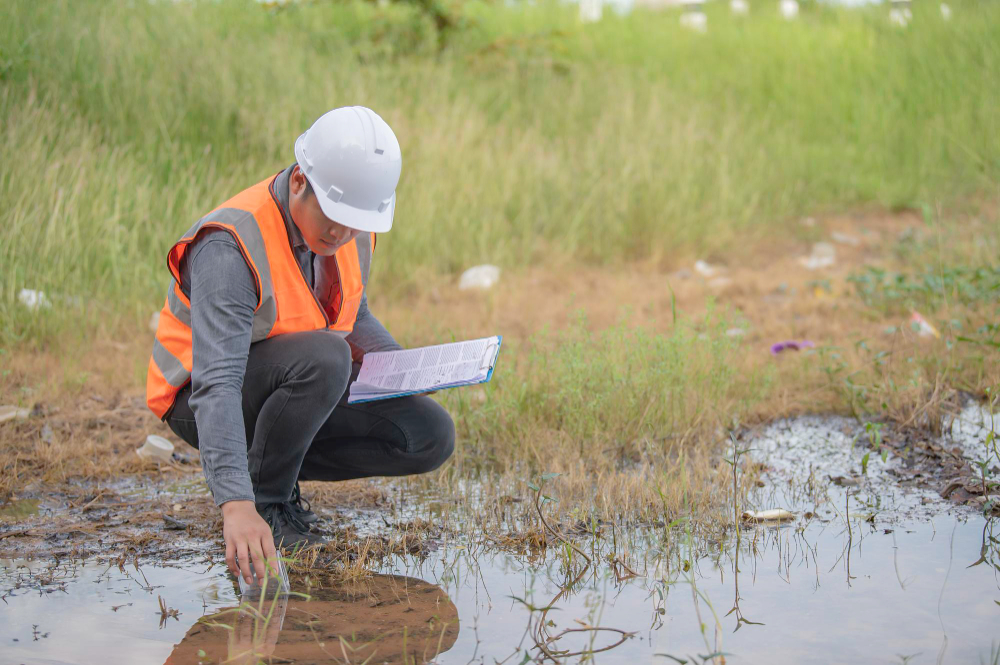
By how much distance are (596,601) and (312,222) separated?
1.26 meters

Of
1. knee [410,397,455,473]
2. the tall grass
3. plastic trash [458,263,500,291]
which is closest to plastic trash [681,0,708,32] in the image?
the tall grass

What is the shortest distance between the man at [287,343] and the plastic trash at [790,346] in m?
2.39

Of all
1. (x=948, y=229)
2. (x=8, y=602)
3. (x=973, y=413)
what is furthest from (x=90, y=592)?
(x=948, y=229)

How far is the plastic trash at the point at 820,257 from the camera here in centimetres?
686

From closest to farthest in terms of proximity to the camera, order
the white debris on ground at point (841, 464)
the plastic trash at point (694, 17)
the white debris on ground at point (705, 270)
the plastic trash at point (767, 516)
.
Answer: the plastic trash at point (767, 516)
the white debris on ground at point (841, 464)
the white debris on ground at point (705, 270)
the plastic trash at point (694, 17)

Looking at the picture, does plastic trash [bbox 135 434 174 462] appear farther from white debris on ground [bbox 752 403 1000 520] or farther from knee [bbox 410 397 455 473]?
white debris on ground [bbox 752 403 1000 520]

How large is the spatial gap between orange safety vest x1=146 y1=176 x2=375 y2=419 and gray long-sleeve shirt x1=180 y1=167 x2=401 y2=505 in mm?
38

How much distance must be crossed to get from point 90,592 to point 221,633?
0.49m

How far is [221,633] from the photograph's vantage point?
238cm

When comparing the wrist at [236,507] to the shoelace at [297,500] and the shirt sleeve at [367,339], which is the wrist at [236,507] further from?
the shirt sleeve at [367,339]

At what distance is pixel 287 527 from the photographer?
291 centimetres

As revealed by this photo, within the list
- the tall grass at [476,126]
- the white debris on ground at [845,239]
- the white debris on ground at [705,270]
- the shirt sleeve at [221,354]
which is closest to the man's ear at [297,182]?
the shirt sleeve at [221,354]

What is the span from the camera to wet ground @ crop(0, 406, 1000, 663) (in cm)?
229

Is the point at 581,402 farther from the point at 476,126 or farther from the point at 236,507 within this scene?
the point at 476,126
